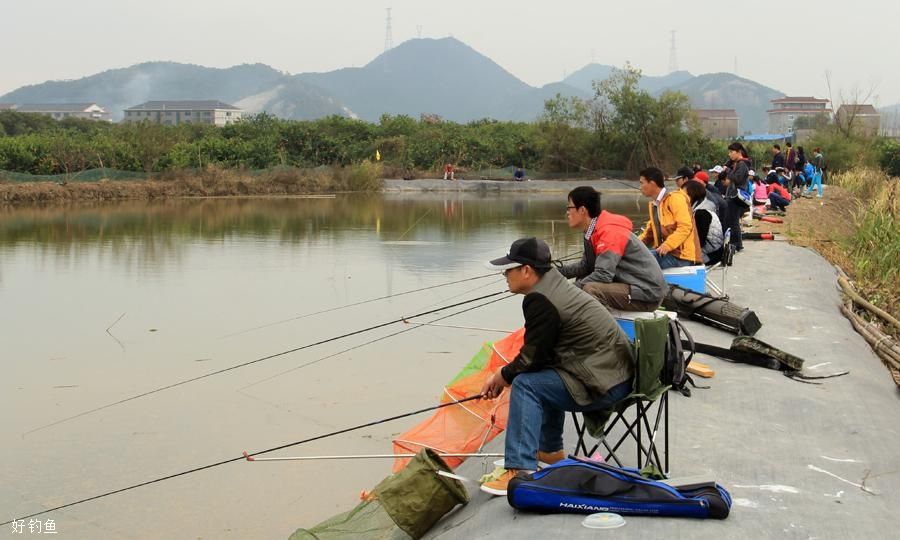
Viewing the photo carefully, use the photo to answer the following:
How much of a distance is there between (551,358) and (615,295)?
6.20ft

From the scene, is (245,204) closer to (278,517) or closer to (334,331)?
(334,331)

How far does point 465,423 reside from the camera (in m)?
4.90

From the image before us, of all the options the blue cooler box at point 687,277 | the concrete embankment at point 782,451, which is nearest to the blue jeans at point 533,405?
the concrete embankment at point 782,451

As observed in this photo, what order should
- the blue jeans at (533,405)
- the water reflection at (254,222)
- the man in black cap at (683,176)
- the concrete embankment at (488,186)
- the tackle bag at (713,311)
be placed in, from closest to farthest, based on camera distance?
the blue jeans at (533,405), the tackle bag at (713,311), the man in black cap at (683,176), the water reflection at (254,222), the concrete embankment at (488,186)

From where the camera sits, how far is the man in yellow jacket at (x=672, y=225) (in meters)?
7.17

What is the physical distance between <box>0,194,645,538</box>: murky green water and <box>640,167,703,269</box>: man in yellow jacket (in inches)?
Result: 75.0

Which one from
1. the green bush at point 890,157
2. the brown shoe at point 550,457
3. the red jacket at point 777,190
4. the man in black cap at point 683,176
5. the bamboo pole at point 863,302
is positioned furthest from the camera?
the green bush at point 890,157

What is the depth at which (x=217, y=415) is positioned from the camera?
6.57 m

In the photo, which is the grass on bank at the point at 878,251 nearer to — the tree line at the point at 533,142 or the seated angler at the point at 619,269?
the seated angler at the point at 619,269

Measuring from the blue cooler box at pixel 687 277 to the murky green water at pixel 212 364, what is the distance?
1.84m

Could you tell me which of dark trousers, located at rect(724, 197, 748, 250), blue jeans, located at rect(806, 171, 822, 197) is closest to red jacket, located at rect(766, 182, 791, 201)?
blue jeans, located at rect(806, 171, 822, 197)

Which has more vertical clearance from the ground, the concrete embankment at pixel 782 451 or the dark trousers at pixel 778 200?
the dark trousers at pixel 778 200

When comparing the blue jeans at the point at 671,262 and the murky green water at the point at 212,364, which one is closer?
the murky green water at the point at 212,364

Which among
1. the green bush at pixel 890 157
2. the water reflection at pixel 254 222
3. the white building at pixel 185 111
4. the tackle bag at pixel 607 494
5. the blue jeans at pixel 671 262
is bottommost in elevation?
the water reflection at pixel 254 222
